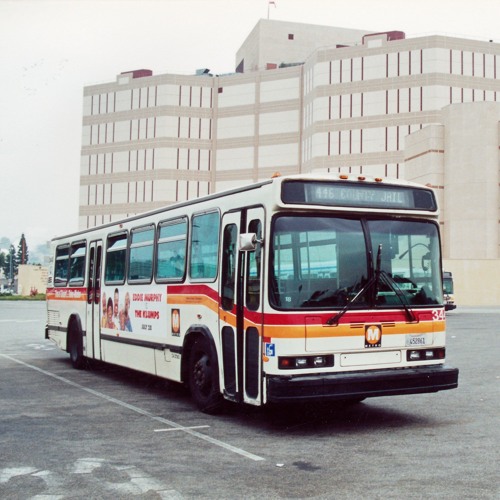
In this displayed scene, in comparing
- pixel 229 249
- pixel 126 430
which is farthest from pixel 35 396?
pixel 229 249

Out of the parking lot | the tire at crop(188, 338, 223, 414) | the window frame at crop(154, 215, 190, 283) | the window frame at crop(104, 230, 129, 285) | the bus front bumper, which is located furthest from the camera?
the window frame at crop(104, 230, 129, 285)

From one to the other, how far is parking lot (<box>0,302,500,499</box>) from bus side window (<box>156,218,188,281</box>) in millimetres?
1844

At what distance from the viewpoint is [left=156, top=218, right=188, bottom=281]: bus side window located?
36.3 ft

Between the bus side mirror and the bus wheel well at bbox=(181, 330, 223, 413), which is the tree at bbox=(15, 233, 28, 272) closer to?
the bus wheel well at bbox=(181, 330, 223, 413)

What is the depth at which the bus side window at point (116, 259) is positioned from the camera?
1348 centimetres

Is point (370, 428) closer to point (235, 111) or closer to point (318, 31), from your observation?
point (235, 111)

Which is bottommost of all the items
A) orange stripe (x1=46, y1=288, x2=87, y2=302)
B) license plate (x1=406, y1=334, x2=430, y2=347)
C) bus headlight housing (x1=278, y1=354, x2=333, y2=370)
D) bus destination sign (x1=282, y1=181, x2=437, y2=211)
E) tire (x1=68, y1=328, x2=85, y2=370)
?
tire (x1=68, y1=328, x2=85, y2=370)

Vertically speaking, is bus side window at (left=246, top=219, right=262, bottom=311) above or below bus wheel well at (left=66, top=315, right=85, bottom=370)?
above

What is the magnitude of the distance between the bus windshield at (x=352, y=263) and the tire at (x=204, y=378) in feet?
5.72

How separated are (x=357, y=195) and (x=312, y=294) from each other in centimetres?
136

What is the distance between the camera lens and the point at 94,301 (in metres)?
14.8

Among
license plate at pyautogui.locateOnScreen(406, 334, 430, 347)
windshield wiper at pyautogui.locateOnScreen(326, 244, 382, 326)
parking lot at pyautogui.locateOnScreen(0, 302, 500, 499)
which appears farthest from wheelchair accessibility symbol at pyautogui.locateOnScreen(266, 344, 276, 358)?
license plate at pyautogui.locateOnScreen(406, 334, 430, 347)

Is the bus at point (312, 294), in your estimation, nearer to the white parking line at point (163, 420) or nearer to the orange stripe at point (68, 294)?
the white parking line at point (163, 420)

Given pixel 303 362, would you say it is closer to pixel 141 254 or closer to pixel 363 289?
pixel 363 289
